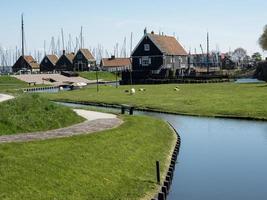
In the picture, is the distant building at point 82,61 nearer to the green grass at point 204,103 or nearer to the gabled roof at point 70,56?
the gabled roof at point 70,56

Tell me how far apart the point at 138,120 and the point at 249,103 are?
2013cm

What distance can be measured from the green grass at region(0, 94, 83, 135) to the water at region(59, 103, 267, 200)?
8.52m

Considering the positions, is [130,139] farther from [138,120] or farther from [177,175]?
[138,120]

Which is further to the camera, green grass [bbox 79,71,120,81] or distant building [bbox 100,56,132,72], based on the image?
distant building [bbox 100,56,132,72]

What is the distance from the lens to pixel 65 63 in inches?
6344

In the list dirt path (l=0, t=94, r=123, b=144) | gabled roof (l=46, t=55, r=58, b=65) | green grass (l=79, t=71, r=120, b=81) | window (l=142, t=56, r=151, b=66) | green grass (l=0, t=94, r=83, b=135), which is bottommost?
dirt path (l=0, t=94, r=123, b=144)

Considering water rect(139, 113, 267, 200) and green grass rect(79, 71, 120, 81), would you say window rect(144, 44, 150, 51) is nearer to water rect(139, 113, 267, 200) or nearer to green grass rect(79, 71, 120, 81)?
green grass rect(79, 71, 120, 81)

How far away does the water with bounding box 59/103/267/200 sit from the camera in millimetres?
23234

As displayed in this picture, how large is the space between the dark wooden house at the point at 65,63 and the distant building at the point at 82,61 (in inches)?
74.5

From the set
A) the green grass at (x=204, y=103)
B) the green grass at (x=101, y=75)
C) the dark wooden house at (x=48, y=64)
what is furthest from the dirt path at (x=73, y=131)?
the dark wooden house at (x=48, y=64)

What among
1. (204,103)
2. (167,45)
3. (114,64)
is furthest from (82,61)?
(204,103)

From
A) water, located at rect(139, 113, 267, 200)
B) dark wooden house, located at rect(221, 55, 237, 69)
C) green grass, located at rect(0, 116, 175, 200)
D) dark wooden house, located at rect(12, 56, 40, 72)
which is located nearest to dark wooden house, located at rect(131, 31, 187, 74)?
dark wooden house, located at rect(12, 56, 40, 72)

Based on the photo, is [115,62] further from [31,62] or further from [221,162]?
[221,162]

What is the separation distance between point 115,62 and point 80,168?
149356 mm
